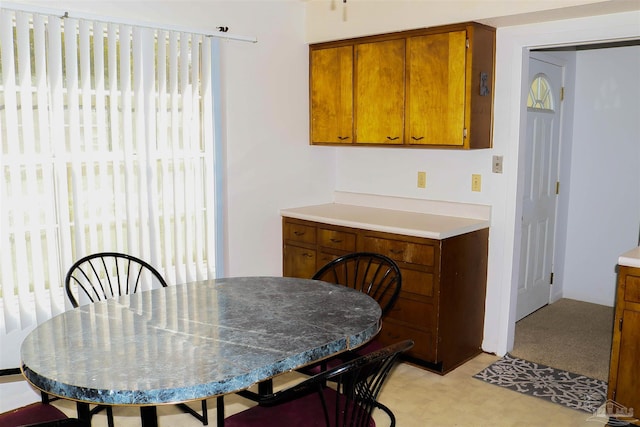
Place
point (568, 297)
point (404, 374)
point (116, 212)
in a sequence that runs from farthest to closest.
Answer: point (568, 297) < point (404, 374) < point (116, 212)

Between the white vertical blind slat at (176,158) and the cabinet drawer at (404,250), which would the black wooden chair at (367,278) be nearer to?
the cabinet drawer at (404,250)

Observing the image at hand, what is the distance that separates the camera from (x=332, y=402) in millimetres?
2039

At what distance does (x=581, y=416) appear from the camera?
291cm

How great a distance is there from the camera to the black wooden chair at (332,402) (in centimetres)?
167

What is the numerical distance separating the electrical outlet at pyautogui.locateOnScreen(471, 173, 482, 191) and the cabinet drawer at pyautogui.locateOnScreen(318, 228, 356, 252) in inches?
33.6

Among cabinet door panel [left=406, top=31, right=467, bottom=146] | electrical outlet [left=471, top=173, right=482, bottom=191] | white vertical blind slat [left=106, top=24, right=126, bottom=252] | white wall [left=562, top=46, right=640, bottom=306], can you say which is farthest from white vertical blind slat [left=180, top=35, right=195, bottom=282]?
white wall [left=562, top=46, right=640, bottom=306]

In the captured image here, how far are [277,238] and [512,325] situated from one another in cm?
172

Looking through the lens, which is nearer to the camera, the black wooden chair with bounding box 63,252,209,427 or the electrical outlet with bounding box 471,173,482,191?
the black wooden chair with bounding box 63,252,209,427

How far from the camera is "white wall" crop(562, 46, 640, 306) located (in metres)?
4.43

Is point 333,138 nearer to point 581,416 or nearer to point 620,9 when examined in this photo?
point 620,9

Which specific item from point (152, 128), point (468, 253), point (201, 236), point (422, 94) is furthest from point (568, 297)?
point (152, 128)

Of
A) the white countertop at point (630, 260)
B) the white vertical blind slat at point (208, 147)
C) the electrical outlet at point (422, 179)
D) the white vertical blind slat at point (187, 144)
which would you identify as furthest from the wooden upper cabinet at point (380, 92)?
the white countertop at point (630, 260)

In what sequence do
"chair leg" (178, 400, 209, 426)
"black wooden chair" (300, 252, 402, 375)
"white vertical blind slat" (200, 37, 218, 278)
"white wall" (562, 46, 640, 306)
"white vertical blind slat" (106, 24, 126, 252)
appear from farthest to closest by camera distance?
"white wall" (562, 46, 640, 306) < "white vertical blind slat" (200, 37, 218, 278) < "white vertical blind slat" (106, 24, 126, 252) < "chair leg" (178, 400, 209, 426) < "black wooden chair" (300, 252, 402, 375)

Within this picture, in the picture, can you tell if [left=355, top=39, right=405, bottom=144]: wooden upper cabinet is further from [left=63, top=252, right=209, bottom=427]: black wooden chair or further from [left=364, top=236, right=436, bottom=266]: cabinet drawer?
[left=63, top=252, right=209, bottom=427]: black wooden chair
